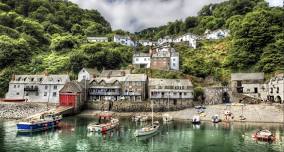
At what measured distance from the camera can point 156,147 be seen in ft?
135

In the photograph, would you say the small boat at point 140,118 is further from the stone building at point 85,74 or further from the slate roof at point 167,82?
the stone building at point 85,74

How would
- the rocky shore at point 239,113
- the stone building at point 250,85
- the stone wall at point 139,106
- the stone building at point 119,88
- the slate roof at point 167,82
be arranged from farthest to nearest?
the stone building at point 250,85
the stone building at point 119,88
the slate roof at point 167,82
the stone wall at point 139,106
the rocky shore at point 239,113

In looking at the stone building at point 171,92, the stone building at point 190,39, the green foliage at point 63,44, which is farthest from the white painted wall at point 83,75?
the stone building at point 190,39

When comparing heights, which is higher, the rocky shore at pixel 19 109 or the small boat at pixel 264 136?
the rocky shore at pixel 19 109

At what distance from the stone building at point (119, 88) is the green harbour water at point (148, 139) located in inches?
678

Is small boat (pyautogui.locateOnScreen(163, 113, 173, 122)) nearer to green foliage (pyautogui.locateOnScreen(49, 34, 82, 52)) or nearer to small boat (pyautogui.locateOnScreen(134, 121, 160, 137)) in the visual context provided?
small boat (pyautogui.locateOnScreen(134, 121, 160, 137))

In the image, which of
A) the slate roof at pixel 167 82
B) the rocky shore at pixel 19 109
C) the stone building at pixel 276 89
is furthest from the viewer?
the slate roof at pixel 167 82

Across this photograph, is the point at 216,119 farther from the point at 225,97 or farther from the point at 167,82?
the point at 167,82

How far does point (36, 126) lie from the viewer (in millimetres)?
53094

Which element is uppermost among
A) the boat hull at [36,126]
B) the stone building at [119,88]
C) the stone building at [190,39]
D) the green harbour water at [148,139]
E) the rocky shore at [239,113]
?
the stone building at [190,39]

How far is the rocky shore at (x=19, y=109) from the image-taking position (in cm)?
6700

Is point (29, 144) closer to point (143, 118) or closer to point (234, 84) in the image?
point (143, 118)

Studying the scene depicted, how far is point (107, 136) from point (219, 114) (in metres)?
27.6

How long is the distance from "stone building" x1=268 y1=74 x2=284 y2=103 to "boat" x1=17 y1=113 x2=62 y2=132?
49107 millimetres
